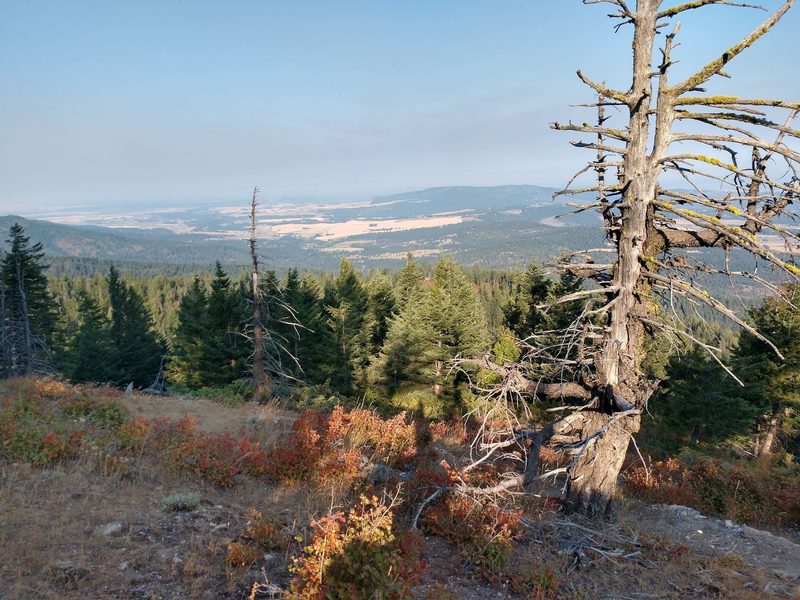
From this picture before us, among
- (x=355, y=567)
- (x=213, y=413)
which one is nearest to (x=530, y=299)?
(x=213, y=413)

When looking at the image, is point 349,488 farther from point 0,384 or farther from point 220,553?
point 0,384

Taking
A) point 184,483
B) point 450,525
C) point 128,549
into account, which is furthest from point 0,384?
point 450,525

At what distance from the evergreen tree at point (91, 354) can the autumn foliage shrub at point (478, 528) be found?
38666 mm

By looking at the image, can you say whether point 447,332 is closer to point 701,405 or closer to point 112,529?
point 701,405

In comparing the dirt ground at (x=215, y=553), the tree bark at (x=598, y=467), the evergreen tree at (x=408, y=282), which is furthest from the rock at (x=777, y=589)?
the evergreen tree at (x=408, y=282)

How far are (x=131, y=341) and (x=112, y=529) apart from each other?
141ft

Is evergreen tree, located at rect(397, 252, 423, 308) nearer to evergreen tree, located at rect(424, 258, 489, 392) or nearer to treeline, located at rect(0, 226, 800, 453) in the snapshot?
treeline, located at rect(0, 226, 800, 453)

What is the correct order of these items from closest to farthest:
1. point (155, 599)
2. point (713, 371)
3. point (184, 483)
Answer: point (155, 599) < point (184, 483) < point (713, 371)

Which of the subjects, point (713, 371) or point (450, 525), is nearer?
point (450, 525)

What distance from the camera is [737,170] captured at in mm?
5598

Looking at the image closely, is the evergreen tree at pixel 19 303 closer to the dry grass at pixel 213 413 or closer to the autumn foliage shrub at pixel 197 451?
the dry grass at pixel 213 413

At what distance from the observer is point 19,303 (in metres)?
32.0

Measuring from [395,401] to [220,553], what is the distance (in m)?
21.4

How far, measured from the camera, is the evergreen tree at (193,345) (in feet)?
104
